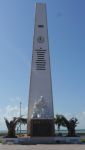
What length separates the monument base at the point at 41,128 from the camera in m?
45.9

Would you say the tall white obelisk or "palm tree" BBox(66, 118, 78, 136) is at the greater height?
the tall white obelisk

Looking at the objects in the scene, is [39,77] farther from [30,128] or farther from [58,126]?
[58,126]

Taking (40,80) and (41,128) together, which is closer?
(41,128)

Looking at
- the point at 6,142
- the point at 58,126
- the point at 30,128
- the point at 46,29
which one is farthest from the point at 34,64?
the point at 58,126

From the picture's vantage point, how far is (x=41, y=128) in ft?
151

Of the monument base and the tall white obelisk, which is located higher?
the tall white obelisk

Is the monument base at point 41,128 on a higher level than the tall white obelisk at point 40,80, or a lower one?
lower

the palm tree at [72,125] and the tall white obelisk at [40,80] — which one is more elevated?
the tall white obelisk at [40,80]

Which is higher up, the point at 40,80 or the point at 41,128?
the point at 40,80

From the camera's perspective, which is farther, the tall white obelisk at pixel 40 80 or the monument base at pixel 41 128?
the tall white obelisk at pixel 40 80

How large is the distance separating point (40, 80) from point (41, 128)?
7.55m

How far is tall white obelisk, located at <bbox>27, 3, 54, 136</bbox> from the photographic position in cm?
4724

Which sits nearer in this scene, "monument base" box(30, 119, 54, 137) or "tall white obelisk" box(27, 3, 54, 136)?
"monument base" box(30, 119, 54, 137)

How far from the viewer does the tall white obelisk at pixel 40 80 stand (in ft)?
155
